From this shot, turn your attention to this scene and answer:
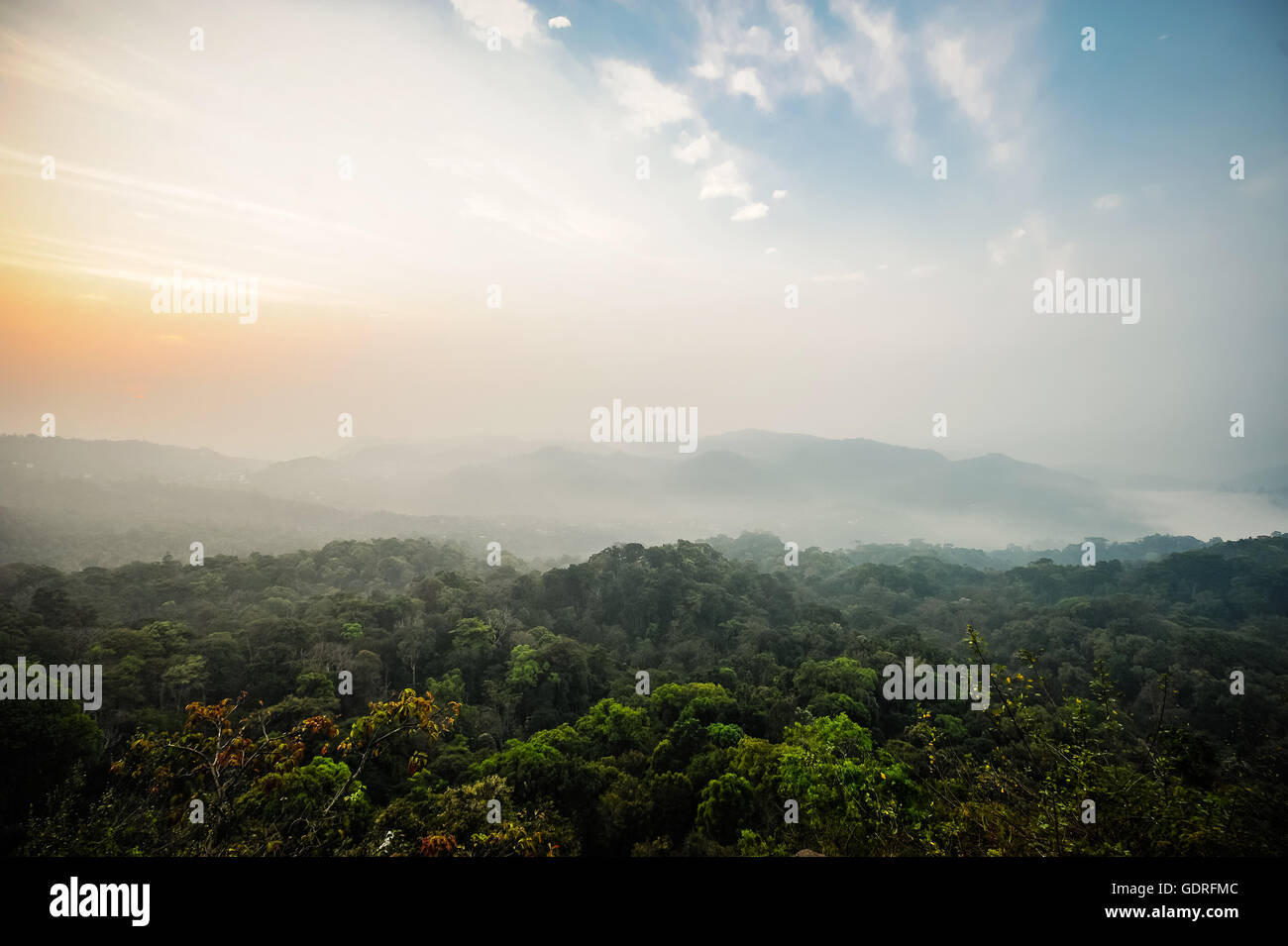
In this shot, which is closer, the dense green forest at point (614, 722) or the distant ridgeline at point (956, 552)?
the dense green forest at point (614, 722)

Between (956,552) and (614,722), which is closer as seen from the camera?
(614,722)

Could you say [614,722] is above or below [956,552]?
above

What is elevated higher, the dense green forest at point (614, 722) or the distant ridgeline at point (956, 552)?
the dense green forest at point (614, 722)

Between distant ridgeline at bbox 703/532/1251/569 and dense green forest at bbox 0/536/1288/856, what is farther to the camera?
distant ridgeline at bbox 703/532/1251/569

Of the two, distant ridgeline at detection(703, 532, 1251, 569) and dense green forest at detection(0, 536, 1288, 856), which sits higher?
dense green forest at detection(0, 536, 1288, 856)
